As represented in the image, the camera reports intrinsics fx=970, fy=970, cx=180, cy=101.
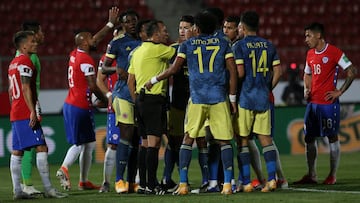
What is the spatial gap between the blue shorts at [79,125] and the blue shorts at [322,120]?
2.94 m

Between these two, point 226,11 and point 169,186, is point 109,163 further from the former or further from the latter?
point 226,11

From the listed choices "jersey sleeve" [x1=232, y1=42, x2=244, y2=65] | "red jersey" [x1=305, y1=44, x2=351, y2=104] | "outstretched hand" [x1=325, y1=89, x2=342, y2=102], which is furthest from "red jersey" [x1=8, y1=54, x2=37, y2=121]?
"outstretched hand" [x1=325, y1=89, x2=342, y2=102]

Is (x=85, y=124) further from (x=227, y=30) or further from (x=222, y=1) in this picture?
(x=222, y=1)

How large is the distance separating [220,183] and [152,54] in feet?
6.18

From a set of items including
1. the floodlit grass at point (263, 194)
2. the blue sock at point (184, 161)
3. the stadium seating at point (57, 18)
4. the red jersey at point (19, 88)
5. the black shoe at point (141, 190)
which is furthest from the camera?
the stadium seating at point (57, 18)

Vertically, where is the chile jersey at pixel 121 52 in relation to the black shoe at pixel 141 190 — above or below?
above

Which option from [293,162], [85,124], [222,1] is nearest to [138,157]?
[85,124]

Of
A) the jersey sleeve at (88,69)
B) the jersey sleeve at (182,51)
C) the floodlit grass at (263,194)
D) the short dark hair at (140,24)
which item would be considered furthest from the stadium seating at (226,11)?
the jersey sleeve at (182,51)

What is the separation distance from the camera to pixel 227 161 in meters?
11.1

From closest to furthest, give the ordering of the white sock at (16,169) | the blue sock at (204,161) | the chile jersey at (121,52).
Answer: the white sock at (16,169)
the blue sock at (204,161)
the chile jersey at (121,52)

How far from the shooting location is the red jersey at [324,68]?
41.9 feet

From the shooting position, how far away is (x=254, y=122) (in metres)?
11.6

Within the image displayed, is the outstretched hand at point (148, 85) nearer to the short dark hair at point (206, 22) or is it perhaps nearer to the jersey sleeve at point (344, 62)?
the short dark hair at point (206, 22)

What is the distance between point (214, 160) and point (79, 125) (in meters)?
2.36
